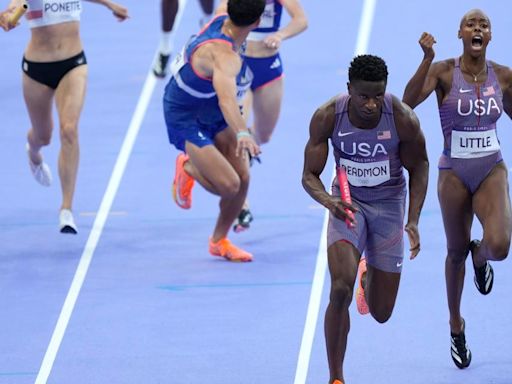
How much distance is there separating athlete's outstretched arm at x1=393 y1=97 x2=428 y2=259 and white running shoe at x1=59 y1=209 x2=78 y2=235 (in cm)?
370

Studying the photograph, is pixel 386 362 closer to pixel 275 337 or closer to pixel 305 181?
pixel 275 337

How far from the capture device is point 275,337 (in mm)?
9242

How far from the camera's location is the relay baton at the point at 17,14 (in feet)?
33.0

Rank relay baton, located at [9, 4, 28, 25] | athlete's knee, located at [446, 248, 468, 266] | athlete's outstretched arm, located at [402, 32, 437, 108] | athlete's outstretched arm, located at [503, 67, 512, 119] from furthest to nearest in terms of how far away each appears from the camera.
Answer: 1. relay baton, located at [9, 4, 28, 25]
2. athlete's knee, located at [446, 248, 468, 266]
3. athlete's outstretched arm, located at [503, 67, 512, 119]
4. athlete's outstretched arm, located at [402, 32, 437, 108]

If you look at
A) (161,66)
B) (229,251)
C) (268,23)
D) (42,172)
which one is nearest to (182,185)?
(229,251)

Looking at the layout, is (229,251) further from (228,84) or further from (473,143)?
(473,143)

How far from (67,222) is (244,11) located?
2318 mm

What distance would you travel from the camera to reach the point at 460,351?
8508mm

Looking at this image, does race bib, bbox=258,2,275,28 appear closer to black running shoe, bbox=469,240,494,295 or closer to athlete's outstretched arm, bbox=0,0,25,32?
athlete's outstretched arm, bbox=0,0,25,32

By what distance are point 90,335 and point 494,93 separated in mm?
3219

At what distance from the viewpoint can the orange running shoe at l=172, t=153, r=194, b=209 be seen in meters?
10.9

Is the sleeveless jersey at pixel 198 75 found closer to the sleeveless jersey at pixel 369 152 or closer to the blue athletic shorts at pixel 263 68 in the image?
the blue athletic shorts at pixel 263 68

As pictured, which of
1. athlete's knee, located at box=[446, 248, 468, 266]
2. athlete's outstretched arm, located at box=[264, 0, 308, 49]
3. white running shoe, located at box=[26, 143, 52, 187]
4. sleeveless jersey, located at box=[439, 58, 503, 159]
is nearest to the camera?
sleeveless jersey, located at box=[439, 58, 503, 159]

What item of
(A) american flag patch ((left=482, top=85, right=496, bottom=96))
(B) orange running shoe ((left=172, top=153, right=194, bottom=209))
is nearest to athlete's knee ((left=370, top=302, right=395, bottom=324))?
(A) american flag patch ((left=482, top=85, right=496, bottom=96))
